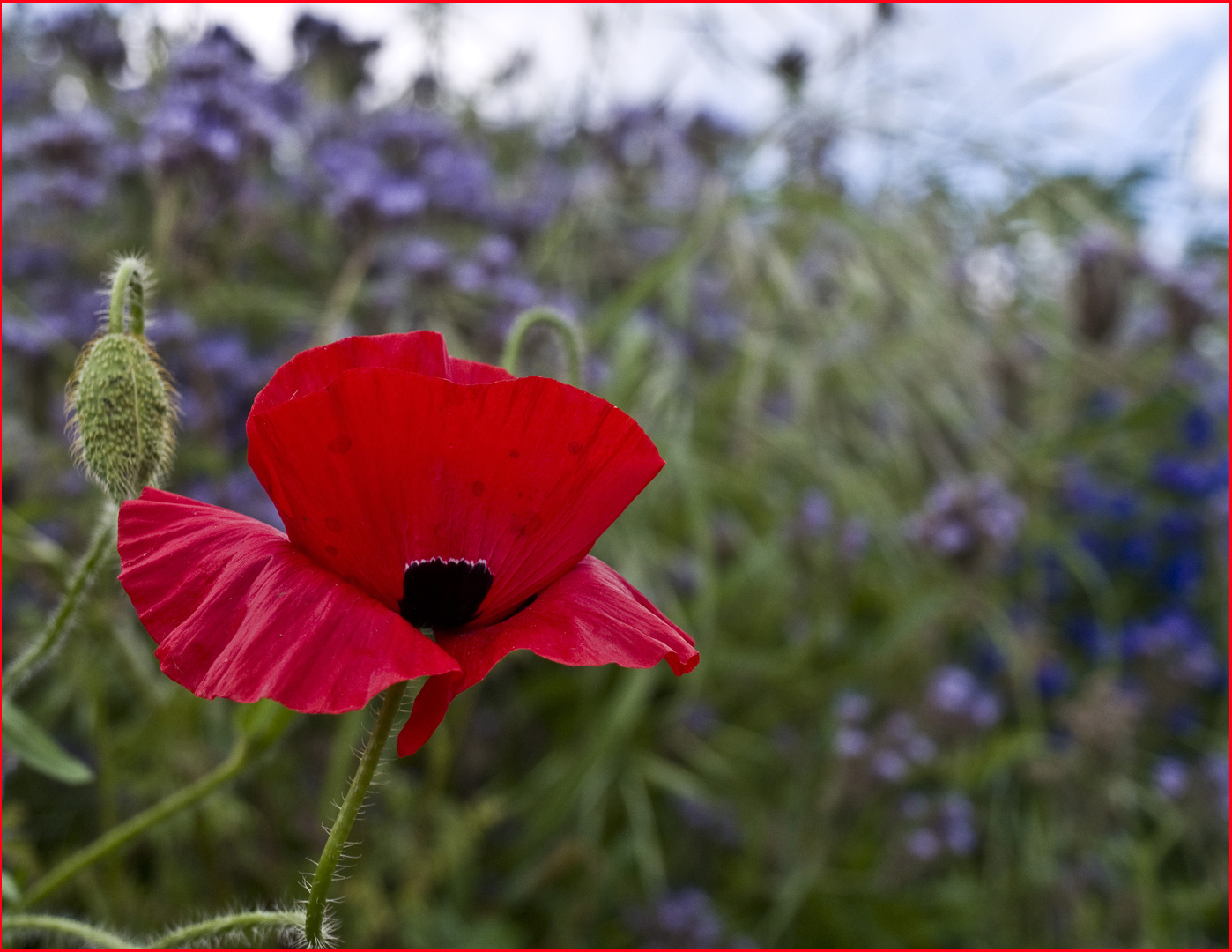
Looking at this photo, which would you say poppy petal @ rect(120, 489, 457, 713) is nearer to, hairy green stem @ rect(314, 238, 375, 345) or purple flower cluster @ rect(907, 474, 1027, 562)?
hairy green stem @ rect(314, 238, 375, 345)

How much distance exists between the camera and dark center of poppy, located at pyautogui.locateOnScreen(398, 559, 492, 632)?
312 millimetres

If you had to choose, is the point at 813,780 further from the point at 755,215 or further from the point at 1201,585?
the point at 755,215

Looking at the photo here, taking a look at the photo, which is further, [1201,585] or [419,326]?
[1201,585]

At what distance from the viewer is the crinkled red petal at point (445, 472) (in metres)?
0.28

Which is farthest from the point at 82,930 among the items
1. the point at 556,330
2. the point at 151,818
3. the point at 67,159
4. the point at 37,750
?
the point at 67,159

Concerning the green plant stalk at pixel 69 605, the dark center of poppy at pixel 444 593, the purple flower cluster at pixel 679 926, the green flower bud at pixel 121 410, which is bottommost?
the purple flower cluster at pixel 679 926

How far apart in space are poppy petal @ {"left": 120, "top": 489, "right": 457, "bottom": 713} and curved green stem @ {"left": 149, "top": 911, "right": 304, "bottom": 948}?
2.6 inches

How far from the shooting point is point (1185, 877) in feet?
4.34

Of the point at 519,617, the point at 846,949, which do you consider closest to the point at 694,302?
the point at 846,949

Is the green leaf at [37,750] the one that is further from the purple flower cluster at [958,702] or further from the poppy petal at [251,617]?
the purple flower cluster at [958,702]

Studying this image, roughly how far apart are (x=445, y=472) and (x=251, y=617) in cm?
7

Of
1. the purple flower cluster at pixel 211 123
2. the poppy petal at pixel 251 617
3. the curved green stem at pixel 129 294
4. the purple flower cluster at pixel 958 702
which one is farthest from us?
the purple flower cluster at pixel 958 702

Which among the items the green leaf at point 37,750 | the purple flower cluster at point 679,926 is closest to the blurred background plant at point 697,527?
the purple flower cluster at point 679,926

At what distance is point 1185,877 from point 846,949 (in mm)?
549
